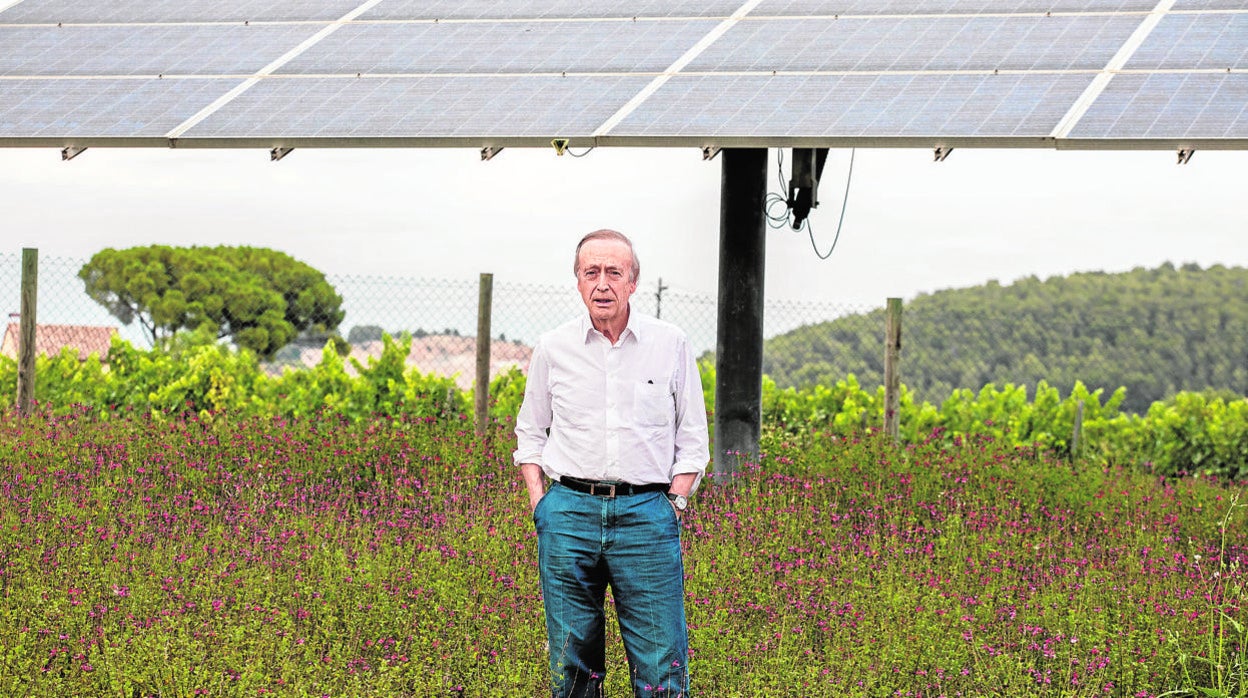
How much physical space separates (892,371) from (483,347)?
3.29 m

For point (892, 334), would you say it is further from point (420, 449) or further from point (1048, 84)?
point (420, 449)

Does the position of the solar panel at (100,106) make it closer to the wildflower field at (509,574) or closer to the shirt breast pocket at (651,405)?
the wildflower field at (509,574)

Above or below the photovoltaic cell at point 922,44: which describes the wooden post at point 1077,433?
below

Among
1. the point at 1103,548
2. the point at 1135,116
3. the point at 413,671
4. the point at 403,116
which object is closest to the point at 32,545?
the point at 413,671

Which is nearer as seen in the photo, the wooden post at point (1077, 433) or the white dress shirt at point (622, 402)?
the white dress shirt at point (622, 402)

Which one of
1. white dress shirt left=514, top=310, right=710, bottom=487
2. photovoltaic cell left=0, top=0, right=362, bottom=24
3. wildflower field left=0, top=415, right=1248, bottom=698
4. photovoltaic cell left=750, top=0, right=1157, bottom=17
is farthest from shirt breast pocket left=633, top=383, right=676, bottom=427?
photovoltaic cell left=0, top=0, right=362, bottom=24

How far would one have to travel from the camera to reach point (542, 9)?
33.3ft

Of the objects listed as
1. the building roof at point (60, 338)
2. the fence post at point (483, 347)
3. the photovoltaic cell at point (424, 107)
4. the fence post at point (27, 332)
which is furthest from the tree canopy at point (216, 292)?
the photovoltaic cell at point (424, 107)

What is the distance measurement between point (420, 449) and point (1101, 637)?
5.02m

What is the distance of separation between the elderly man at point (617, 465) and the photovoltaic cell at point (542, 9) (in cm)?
578

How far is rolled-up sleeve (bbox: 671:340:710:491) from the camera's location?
14.9ft

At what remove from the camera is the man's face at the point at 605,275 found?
171 inches

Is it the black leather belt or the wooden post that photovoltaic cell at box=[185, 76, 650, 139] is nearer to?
the black leather belt

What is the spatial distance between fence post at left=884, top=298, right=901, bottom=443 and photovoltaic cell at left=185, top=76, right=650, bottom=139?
11.9ft
